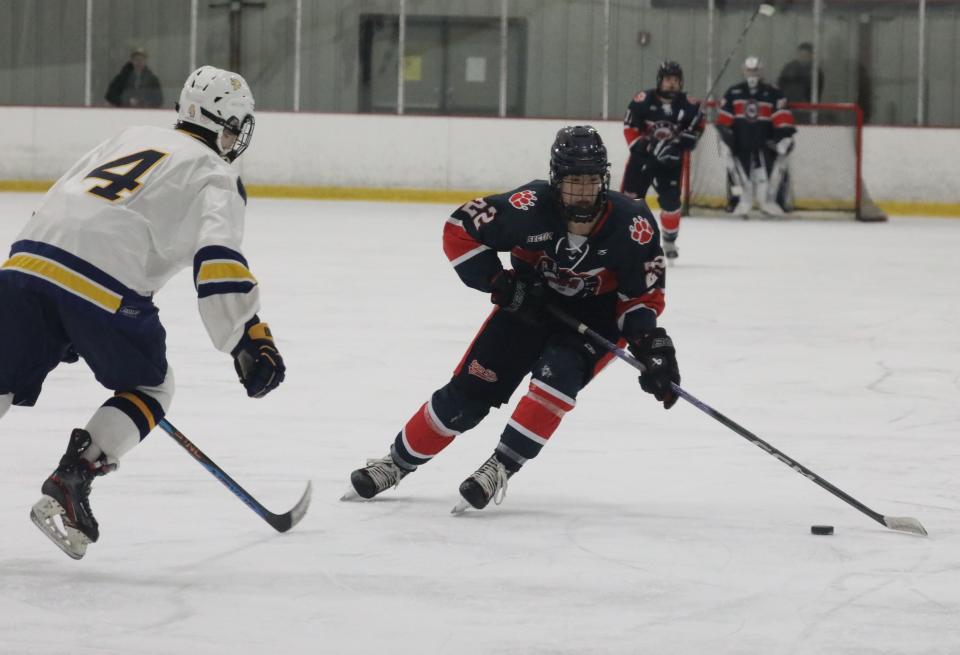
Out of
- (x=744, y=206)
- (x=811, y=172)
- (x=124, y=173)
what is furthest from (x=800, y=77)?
(x=124, y=173)

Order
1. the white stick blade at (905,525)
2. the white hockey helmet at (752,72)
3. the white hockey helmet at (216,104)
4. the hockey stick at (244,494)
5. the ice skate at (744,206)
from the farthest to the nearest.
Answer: the ice skate at (744,206) < the white hockey helmet at (752,72) < the white stick blade at (905,525) < the hockey stick at (244,494) < the white hockey helmet at (216,104)

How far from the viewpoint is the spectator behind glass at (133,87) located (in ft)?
43.4

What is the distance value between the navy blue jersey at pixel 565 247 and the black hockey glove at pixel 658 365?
52mm

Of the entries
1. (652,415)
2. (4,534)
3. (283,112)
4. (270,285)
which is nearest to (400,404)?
(652,415)

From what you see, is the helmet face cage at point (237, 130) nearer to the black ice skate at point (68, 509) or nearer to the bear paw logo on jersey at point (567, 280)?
the black ice skate at point (68, 509)

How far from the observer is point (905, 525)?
122 inches

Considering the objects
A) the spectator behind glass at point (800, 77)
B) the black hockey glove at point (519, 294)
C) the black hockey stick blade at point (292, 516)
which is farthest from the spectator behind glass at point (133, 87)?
the black hockey stick blade at point (292, 516)

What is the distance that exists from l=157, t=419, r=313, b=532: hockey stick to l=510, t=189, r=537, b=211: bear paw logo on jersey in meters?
0.72

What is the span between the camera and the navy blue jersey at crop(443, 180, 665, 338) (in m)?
3.21

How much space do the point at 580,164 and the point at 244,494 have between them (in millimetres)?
945

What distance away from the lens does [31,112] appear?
12.8 metres

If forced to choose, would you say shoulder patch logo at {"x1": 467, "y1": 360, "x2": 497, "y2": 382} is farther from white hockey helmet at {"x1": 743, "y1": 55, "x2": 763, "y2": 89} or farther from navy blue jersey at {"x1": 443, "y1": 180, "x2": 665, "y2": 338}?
white hockey helmet at {"x1": 743, "y1": 55, "x2": 763, "y2": 89}

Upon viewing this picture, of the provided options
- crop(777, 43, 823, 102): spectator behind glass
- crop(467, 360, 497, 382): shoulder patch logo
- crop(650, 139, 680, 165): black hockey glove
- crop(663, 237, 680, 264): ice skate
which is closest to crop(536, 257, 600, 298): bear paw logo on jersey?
crop(467, 360, 497, 382): shoulder patch logo

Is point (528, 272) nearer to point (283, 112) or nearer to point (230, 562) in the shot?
point (230, 562)
